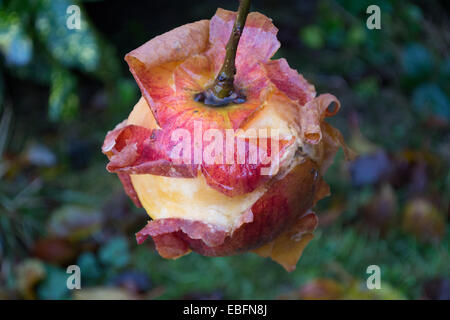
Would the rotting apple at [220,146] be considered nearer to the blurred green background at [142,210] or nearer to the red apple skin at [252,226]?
the red apple skin at [252,226]

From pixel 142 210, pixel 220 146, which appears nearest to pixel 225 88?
pixel 220 146

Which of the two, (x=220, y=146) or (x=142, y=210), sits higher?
(x=220, y=146)

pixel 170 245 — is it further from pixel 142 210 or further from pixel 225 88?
pixel 142 210

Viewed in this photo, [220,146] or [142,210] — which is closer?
[220,146]

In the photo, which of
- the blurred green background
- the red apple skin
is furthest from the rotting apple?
the blurred green background

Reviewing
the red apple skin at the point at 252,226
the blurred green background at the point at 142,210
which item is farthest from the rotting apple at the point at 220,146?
the blurred green background at the point at 142,210

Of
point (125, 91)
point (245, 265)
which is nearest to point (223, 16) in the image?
point (245, 265)

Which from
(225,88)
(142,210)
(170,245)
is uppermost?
(225,88)

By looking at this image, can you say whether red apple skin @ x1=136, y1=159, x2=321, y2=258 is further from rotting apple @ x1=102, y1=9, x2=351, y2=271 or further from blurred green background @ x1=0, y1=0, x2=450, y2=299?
blurred green background @ x1=0, y1=0, x2=450, y2=299
